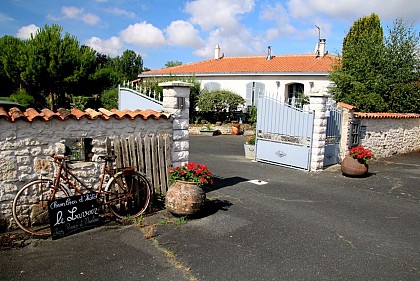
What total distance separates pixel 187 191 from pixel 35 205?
2254mm

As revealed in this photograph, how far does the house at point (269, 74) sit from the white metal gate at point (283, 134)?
9684 mm

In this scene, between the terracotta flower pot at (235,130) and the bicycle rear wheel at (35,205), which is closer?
the bicycle rear wheel at (35,205)

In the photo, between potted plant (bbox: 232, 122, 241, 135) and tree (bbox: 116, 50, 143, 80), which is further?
tree (bbox: 116, 50, 143, 80)

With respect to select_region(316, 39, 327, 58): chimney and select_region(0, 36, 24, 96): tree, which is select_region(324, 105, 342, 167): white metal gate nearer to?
select_region(316, 39, 327, 58): chimney

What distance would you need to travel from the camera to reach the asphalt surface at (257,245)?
378 cm

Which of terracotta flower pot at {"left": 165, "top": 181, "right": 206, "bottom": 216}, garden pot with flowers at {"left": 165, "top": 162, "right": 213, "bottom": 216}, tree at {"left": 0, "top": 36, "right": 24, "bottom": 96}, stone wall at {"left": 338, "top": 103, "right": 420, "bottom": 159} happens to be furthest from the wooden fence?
tree at {"left": 0, "top": 36, "right": 24, "bottom": 96}

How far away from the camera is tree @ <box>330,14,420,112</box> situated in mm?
13719

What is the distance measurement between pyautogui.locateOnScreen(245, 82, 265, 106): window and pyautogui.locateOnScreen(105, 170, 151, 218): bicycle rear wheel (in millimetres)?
Result: 17650

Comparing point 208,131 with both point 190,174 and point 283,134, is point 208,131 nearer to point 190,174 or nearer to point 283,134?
point 283,134

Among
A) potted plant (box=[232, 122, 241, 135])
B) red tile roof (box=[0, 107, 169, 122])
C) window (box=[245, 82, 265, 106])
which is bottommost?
potted plant (box=[232, 122, 241, 135])

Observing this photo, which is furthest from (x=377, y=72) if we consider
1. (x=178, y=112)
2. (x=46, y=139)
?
(x=46, y=139)

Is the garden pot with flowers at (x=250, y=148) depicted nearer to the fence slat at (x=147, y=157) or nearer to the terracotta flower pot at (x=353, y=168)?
the terracotta flower pot at (x=353, y=168)

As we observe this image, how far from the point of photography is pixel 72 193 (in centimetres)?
512

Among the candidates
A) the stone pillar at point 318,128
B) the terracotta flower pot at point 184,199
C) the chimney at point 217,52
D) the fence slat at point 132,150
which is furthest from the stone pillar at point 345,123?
the chimney at point 217,52
